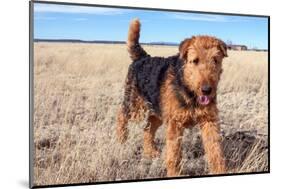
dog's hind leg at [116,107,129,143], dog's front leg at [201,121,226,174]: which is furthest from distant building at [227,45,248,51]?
dog's hind leg at [116,107,129,143]

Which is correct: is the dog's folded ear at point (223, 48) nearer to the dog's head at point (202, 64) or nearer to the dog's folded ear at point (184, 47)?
the dog's head at point (202, 64)

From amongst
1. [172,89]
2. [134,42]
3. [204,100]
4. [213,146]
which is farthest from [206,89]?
[134,42]

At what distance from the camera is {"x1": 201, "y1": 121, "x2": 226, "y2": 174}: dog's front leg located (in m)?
3.31

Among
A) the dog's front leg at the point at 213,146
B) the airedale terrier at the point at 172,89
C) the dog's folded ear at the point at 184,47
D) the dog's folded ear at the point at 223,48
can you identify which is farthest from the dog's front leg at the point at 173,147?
the dog's folded ear at the point at 223,48

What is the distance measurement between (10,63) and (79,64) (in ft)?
1.23

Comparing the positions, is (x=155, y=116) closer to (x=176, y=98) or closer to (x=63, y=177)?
(x=176, y=98)

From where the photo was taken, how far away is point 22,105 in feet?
9.69

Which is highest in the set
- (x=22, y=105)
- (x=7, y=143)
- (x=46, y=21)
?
(x=46, y=21)

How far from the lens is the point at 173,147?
3244 mm

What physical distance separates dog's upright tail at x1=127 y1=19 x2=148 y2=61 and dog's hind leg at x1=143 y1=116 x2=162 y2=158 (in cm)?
36

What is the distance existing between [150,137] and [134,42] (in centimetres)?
54

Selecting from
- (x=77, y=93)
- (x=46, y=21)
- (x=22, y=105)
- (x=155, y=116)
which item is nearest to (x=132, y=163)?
(x=155, y=116)

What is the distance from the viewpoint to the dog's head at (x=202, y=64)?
3195 mm

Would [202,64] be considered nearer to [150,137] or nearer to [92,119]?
[150,137]
